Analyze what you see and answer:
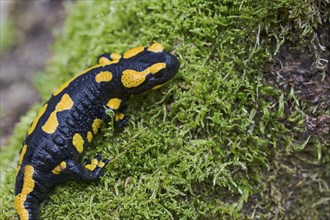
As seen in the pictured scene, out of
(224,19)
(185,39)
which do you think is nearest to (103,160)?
(185,39)

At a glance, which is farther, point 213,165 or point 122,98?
point 122,98

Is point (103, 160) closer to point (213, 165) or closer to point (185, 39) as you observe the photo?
point (213, 165)

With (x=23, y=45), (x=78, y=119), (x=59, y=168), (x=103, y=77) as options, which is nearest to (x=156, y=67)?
(x=103, y=77)

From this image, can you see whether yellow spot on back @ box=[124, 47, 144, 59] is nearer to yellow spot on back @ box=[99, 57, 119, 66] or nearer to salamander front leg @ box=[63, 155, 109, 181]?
yellow spot on back @ box=[99, 57, 119, 66]

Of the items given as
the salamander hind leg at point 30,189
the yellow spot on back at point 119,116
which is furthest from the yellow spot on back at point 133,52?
the salamander hind leg at point 30,189

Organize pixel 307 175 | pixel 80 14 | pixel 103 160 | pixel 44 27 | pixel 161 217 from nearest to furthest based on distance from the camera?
1. pixel 161 217
2. pixel 103 160
3. pixel 307 175
4. pixel 80 14
5. pixel 44 27

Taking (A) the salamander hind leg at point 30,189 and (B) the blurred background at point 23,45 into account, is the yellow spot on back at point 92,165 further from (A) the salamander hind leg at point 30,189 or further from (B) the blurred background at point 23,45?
(B) the blurred background at point 23,45
